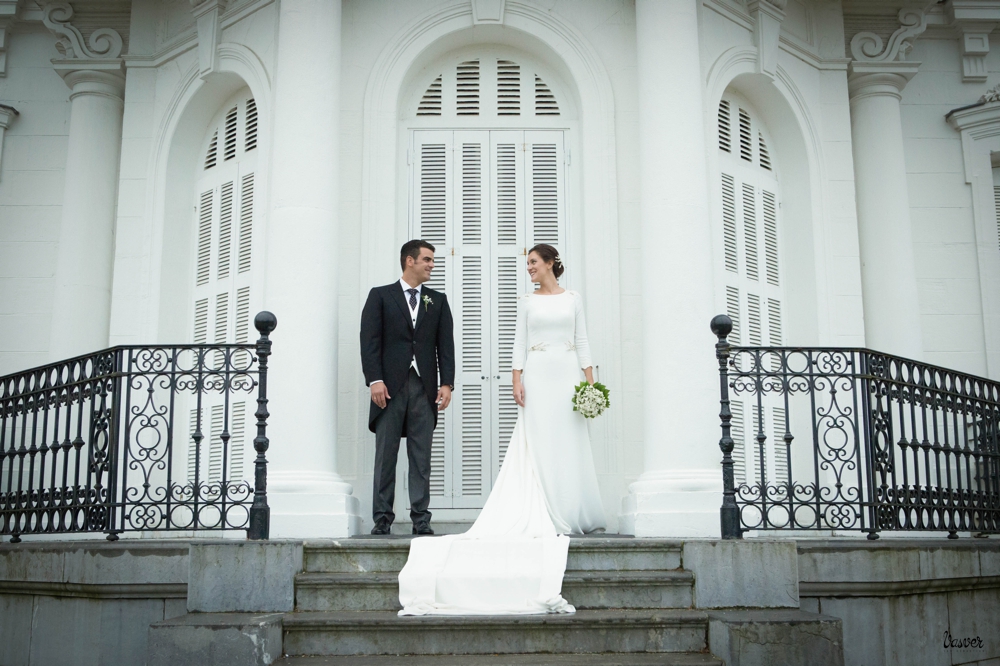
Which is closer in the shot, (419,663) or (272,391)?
(419,663)

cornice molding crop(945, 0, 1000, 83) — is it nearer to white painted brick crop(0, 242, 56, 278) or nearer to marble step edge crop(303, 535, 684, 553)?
marble step edge crop(303, 535, 684, 553)

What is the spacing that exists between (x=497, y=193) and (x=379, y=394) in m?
2.62

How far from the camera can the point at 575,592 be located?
6.66 meters

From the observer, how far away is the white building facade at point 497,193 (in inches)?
349

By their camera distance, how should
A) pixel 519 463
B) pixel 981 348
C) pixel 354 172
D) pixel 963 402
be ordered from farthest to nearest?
pixel 981 348, pixel 354 172, pixel 963 402, pixel 519 463

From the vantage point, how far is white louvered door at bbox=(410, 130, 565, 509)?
31.1ft

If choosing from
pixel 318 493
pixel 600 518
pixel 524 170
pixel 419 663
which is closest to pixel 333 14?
pixel 524 170

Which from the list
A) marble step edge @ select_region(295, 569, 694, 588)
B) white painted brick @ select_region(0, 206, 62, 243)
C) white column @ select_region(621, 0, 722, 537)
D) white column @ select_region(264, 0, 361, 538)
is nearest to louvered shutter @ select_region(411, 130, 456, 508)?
white column @ select_region(264, 0, 361, 538)

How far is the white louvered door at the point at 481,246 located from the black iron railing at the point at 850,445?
2.11m

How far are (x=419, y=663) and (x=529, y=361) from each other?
3017 millimetres

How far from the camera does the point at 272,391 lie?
28.4 feet

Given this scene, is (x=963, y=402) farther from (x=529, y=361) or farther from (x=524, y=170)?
(x=524, y=170)

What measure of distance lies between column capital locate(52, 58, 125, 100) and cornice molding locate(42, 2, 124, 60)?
68 millimetres

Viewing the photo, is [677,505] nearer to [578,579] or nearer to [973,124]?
[578,579]
